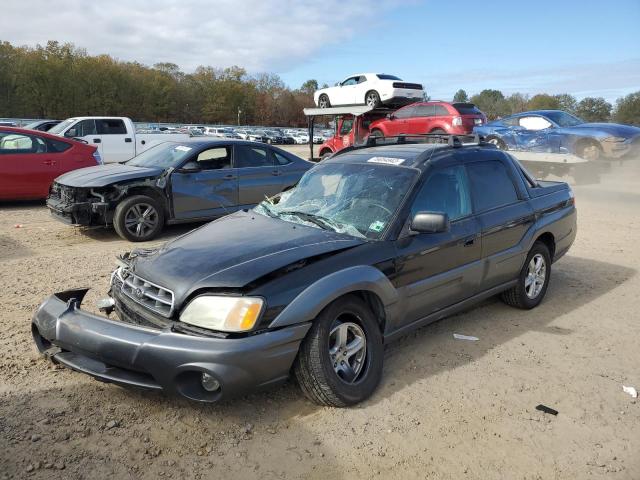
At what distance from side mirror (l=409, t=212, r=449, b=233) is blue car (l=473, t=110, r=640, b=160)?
1187cm

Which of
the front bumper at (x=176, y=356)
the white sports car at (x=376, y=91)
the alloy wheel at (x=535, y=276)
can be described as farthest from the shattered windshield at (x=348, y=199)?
the white sports car at (x=376, y=91)

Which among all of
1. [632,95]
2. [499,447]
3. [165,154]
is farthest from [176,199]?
[632,95]

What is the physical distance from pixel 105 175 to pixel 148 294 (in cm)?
494

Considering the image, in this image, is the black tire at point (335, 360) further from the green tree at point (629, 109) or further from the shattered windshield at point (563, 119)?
the green tree at point (629, 109)

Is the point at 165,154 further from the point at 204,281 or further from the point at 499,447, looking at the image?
the point at 499,447

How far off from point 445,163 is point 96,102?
86.1 metres

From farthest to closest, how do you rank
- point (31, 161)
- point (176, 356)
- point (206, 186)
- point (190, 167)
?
1. point (31, 161)
2. point (206, 186)
3. point (190, 167)
4. point (176, 356)

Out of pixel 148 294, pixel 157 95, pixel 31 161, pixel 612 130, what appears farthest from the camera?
pixel 157 95

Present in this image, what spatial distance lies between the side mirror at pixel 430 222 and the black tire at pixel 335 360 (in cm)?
69

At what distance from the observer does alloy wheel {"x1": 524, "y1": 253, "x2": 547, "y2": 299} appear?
16.5ft

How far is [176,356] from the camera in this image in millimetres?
2791

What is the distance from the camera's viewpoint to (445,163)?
4.21 meters

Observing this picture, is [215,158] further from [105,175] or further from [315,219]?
[315,219]

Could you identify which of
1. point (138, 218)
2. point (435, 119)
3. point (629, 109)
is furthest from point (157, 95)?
point (138, 218)
